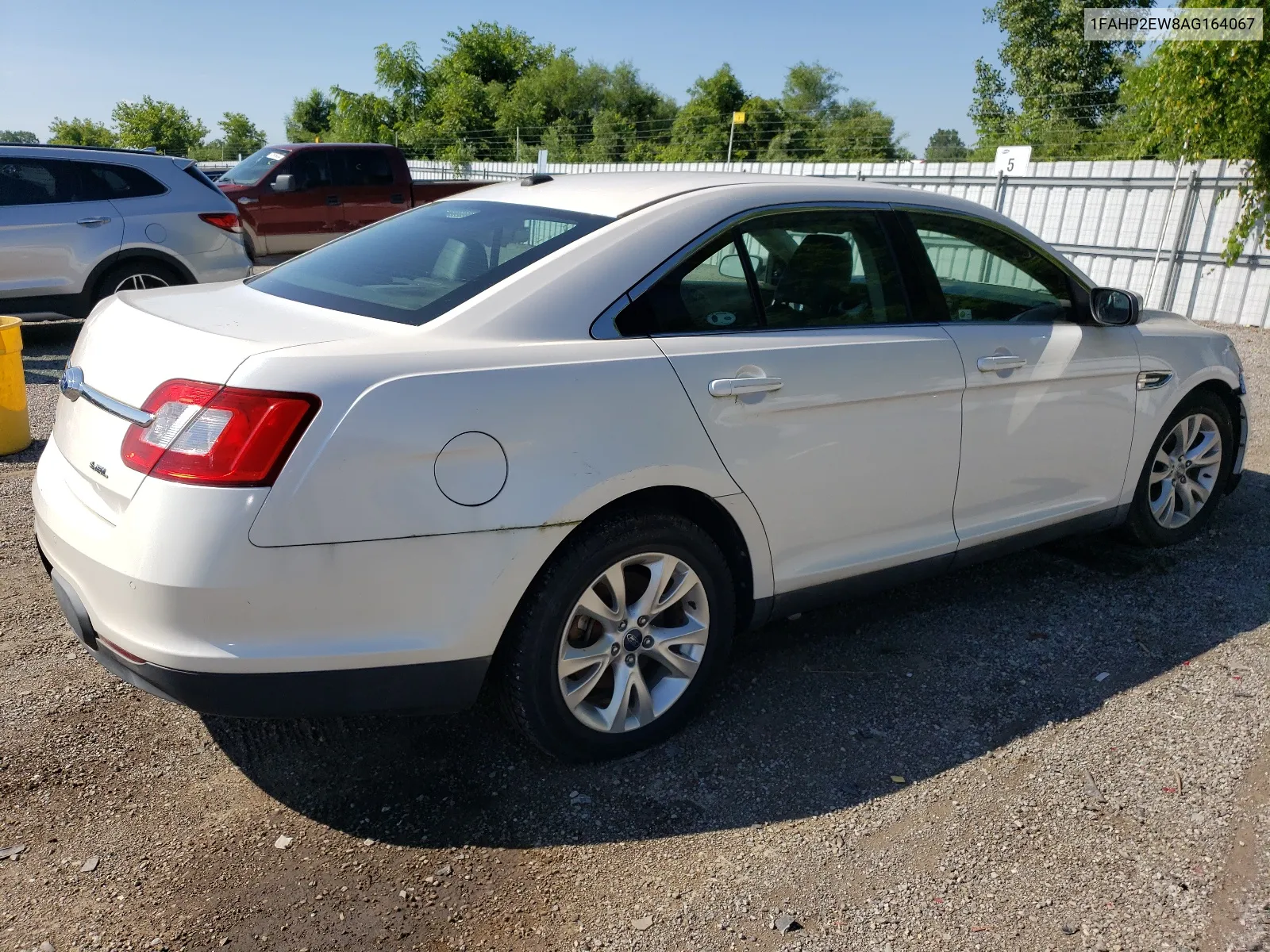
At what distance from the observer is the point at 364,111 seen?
137ft

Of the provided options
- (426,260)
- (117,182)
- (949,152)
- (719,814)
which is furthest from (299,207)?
(949,152)

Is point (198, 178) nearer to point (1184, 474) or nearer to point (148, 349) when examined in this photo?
point (148, 349)

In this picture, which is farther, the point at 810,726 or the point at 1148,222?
the point at 1148,222

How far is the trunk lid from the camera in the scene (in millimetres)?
2418

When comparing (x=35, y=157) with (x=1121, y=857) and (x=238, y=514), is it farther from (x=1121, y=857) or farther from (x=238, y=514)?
(x=1121, y=857)

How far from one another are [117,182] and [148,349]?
771cm

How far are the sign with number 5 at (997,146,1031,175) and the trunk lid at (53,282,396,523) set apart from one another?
1405 cm

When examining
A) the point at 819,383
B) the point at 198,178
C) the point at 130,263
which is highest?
the point at 198,178

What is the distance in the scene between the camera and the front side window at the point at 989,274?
12.1ft

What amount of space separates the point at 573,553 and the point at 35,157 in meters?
8.45

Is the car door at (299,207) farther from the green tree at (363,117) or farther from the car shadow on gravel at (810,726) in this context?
the green tree at (363,117)

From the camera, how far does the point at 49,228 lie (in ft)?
28.1

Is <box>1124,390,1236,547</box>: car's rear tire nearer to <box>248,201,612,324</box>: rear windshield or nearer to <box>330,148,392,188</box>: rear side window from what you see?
<box>248,201,612,324</box>: rear windshield

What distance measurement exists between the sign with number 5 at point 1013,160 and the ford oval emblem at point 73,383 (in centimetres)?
Answer: 1445
